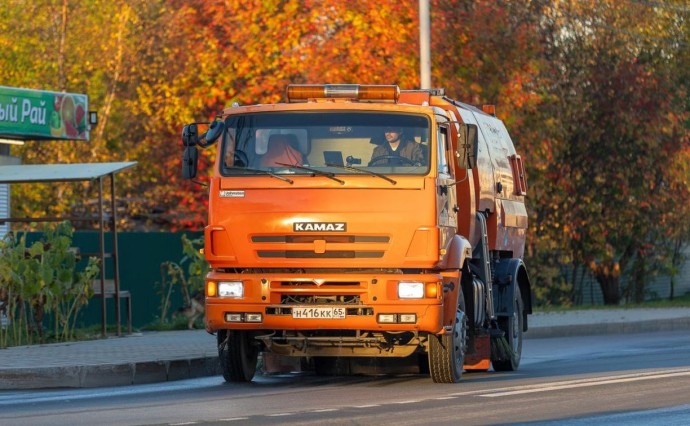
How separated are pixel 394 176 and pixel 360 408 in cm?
284

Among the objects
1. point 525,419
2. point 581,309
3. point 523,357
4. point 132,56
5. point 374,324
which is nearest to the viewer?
point 525,419

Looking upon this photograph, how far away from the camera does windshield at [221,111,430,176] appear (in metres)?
14.5

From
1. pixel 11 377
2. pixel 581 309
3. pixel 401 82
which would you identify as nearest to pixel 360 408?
pixel 11 377

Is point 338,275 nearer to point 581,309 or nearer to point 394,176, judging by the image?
point 394,176

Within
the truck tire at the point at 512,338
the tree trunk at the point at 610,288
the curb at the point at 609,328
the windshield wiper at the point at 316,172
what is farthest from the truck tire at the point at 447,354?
the tree trunk at the point at 610,288

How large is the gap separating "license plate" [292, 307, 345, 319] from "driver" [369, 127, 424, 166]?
1.42 metres

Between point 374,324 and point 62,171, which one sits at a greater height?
point 62,171

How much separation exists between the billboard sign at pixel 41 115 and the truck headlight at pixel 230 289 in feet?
34.9

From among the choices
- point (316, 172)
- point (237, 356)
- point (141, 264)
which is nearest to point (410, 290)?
point (316, 172)

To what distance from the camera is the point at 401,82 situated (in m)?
30.0

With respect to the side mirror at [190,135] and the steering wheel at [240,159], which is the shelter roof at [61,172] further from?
the steering wheel at [240,159]

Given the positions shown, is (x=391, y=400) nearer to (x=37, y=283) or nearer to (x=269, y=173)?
(x=269, y=173)

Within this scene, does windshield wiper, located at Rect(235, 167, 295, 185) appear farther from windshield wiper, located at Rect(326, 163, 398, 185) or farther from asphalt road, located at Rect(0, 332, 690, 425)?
asphalt road, located at Rect(0, 332, 690, 425)

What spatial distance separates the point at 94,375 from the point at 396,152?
12.2 ft
